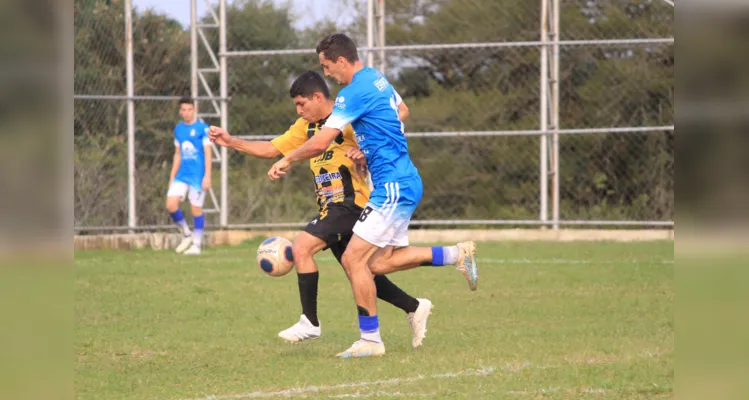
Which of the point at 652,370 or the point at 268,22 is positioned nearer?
the point at 652,370

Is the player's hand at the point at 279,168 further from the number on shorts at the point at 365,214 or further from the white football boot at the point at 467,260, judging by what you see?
the white football boot at the point at 467,260

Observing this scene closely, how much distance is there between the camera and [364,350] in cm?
724

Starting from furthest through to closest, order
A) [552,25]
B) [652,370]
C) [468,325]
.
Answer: [552,25]
[468,325]
[652,370]

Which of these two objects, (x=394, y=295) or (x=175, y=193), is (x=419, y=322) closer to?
(x=394, y=295)

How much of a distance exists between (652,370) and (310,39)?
14225mm

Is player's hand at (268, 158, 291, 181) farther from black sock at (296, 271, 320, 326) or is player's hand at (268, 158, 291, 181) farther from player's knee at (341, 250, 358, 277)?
black sock at (296, 271, 320, 326)

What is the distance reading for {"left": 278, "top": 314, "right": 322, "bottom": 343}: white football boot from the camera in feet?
24.9

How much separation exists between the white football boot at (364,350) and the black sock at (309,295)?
19.4 inches

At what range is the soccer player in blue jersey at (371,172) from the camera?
287 inches

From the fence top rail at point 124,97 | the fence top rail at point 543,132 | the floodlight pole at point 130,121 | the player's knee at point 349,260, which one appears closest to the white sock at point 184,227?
the floodlight pole at point 130,121

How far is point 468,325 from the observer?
8953 mm
